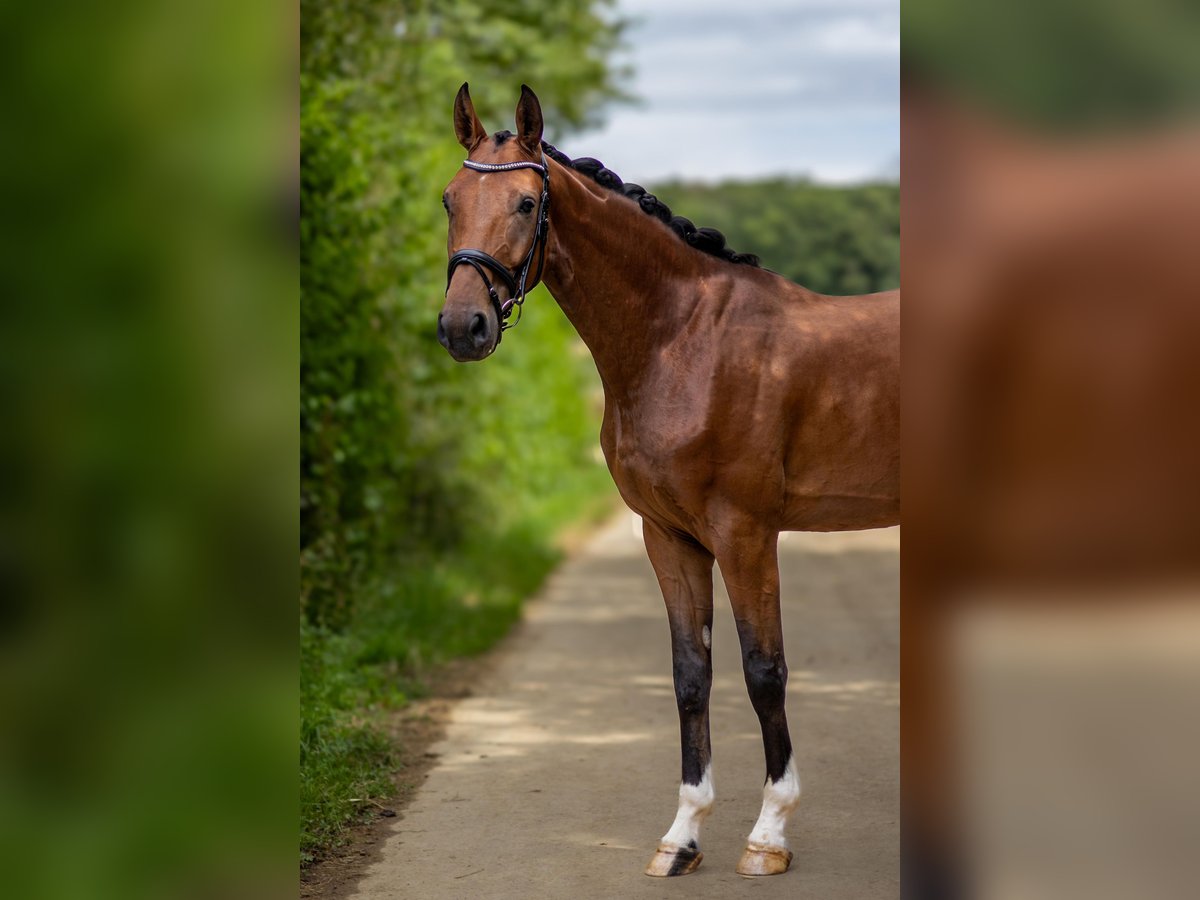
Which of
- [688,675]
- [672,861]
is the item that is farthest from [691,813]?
[688,675]

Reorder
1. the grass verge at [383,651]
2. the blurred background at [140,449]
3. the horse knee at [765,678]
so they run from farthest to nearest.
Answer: the grass verge at [383,651]
the horse knee at [765,678]
the blurred background at [140,449]

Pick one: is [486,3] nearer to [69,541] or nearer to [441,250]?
[441,250]

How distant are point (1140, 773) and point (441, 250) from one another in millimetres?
7571

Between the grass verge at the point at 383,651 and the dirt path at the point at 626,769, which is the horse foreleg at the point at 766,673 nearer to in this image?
the dirt path at the point at 626,769

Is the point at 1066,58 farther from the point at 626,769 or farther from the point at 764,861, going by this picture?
the point at 626,769

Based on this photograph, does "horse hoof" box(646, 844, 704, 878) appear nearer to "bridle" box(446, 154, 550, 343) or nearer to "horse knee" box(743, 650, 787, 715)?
"horse knee" box(743, 650, 787, 715)

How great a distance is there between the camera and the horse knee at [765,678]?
153 inches

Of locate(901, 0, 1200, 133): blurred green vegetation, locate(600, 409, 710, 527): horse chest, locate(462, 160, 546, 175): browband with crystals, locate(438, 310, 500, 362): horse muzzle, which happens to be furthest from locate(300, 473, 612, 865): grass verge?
locate(901, 0, 1200, 133): blurred green vegetation

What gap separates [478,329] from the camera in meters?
3.37

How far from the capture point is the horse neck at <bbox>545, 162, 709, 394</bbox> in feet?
12.6

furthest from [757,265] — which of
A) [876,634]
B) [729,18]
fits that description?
[729,18]

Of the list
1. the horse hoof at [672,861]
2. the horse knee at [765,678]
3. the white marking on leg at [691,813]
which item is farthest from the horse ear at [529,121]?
the horse hoof at [672,861]

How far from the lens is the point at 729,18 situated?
51.3 feet

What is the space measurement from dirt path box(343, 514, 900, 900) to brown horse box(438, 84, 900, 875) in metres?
0.29
